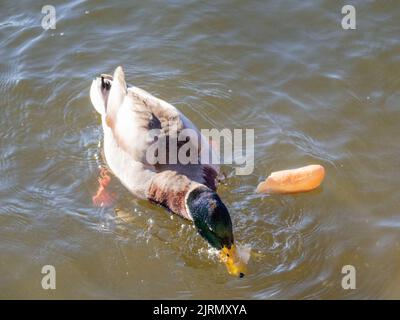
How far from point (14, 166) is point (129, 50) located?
8.22ft

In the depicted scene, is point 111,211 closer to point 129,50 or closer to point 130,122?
point 130,122

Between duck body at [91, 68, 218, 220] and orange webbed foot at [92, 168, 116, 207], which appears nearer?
duck body at [91, 68, 218, 220]

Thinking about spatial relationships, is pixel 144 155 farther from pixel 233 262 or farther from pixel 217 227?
pixel 233 262

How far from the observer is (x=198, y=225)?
6332mm

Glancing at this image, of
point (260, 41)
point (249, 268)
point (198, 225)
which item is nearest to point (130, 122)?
point (198, 225)

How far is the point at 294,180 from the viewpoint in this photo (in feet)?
22.6

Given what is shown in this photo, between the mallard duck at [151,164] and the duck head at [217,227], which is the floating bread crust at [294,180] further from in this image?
the duck head at [217,227]

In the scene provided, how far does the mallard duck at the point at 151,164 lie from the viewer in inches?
259

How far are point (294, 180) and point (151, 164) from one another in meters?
1.52

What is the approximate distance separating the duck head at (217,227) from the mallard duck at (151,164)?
12 millimetres

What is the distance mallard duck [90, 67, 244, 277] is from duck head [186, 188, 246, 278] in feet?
0.04

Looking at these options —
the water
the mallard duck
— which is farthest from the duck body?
the water

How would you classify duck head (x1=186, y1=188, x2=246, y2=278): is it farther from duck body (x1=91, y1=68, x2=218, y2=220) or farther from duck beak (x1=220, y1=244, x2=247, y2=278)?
duck body (x1=91, y1=68, x2=218, y2=220)

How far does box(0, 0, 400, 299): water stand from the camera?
6.34 metres
